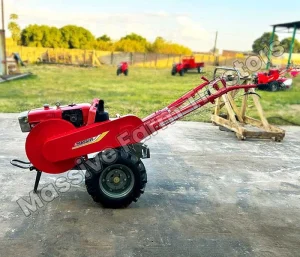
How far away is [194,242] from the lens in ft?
12.0

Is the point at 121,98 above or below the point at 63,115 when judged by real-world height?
below

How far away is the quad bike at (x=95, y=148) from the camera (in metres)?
4.20

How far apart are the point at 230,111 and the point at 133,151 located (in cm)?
447

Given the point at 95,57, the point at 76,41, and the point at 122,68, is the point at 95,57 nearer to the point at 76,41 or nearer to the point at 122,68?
the point at 122,68

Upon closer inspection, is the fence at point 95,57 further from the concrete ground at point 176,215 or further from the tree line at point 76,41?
the concrete ground at point 176,215

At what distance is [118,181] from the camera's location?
4.31 meters

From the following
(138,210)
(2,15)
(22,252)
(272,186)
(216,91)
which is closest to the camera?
(22,252)

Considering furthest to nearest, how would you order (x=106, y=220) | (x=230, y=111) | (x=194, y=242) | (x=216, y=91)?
(x=230, y=111) → (x=216, y=91) → (x=106, y=220) → (x=194, y=242)

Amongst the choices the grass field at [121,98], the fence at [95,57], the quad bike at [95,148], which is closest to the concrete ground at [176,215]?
the quad bike at [95,148]

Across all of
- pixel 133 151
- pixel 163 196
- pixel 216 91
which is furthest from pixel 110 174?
pixel 216 91

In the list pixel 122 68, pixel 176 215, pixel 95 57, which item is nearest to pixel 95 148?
pixel 176 215

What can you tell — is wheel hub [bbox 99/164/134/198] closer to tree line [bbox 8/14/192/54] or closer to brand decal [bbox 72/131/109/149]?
brand decal [bbox 72/131/109/149]

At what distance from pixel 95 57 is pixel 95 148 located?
33343 mm

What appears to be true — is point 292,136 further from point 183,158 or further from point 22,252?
point 22,252
